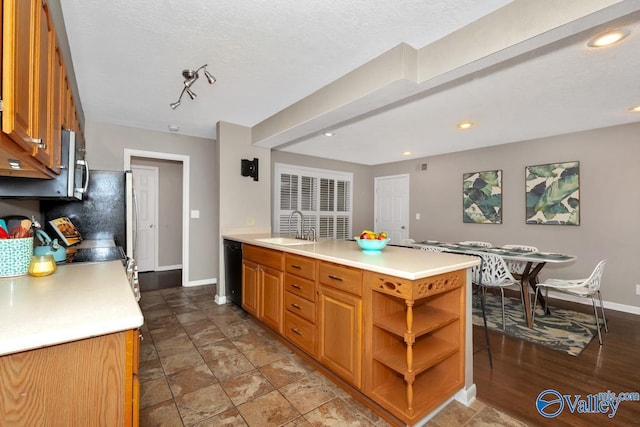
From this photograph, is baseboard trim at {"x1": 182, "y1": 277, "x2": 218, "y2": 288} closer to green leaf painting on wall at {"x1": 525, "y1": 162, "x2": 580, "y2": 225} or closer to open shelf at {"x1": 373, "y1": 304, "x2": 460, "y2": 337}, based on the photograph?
open shelf at {"x1": 373, "y1": 304, "x2": 460, "y2": 337}

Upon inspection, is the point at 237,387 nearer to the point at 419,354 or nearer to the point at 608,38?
the point at 419,354

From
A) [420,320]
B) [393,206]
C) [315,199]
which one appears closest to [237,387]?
[420,320]

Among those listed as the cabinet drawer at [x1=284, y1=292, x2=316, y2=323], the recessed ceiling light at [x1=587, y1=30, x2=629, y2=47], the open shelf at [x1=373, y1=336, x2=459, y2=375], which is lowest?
the open shelf at [x1=373, y1=336, x2=459, y2=375]

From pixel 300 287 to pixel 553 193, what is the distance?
3.89m

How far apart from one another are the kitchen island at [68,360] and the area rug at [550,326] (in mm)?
3204

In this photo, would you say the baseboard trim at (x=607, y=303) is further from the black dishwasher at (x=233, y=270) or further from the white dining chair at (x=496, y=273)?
the black dishwasher at (x=233, y=270)

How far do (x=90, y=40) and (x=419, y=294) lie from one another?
2.66 metres

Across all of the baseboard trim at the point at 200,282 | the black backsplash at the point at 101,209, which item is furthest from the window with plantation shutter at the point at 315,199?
the black backsplash at the point at 101,209

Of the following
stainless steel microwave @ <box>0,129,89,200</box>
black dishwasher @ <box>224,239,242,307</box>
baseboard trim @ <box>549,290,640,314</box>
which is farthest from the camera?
baseboard trim @ <box>549,290,640,314</box>

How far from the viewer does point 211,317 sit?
10.5 feet

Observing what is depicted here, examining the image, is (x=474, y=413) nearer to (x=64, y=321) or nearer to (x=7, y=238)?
(x=64, y=321)

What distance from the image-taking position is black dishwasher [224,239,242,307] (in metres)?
3.32

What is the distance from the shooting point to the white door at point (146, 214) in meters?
5.29

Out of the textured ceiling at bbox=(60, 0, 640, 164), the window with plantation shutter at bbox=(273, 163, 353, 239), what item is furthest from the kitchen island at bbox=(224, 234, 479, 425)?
the window with plantation shutter at bbox=(273, 163, 353, 239)
